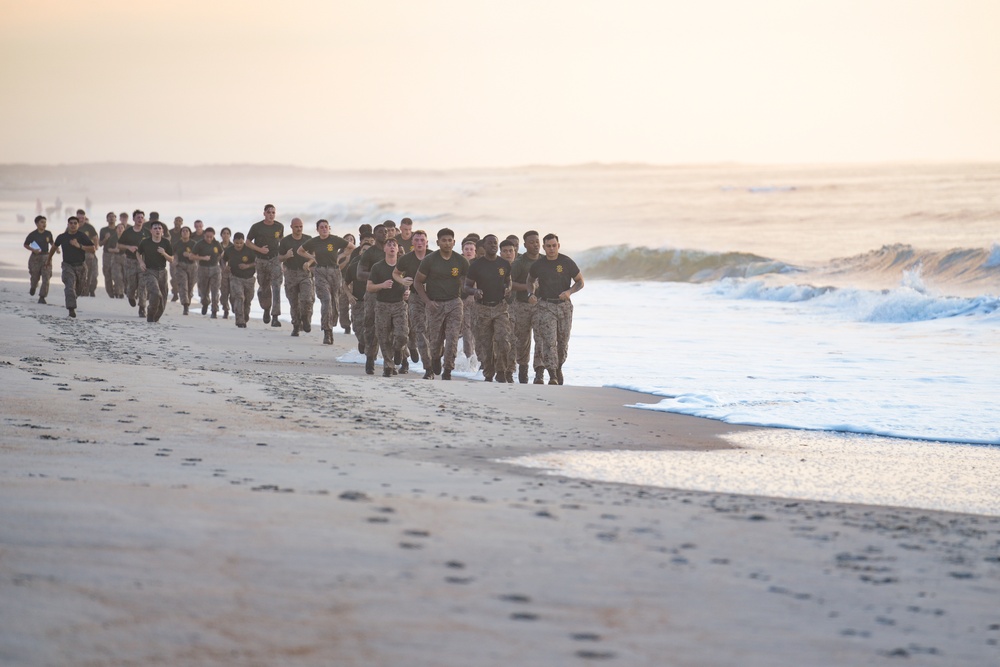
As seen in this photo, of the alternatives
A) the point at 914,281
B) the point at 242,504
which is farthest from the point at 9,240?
the point at 242,504

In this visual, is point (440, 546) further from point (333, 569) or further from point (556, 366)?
point (556, 366)

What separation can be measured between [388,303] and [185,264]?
1120 centimetres

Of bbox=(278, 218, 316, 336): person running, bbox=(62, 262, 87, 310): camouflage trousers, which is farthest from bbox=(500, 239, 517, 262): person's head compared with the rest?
bbox=(62, 262, 87, 310): camouflage trousers

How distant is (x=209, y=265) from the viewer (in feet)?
80.1

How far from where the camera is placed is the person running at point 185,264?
24.6 metres

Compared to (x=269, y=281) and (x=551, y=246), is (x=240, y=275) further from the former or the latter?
(x=551, y=246)

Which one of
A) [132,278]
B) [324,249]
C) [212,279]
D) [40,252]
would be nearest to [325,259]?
[324,249]

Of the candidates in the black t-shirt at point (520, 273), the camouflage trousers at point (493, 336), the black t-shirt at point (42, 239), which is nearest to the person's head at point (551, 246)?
the black t-shirt at point (520, 273)

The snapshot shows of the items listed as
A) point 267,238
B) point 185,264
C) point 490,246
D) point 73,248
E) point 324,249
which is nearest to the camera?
point 490,246

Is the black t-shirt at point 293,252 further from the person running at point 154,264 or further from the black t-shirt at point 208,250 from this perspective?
the black t-shirt at point 208,250

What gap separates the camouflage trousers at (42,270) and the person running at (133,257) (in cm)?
149

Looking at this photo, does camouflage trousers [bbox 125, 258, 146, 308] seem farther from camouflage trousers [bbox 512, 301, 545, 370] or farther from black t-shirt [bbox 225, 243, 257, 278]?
camouflage trousers [bbox 512, 301, 545, 370]

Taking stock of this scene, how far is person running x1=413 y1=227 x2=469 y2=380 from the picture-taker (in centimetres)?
1498

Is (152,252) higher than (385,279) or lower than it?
higher
